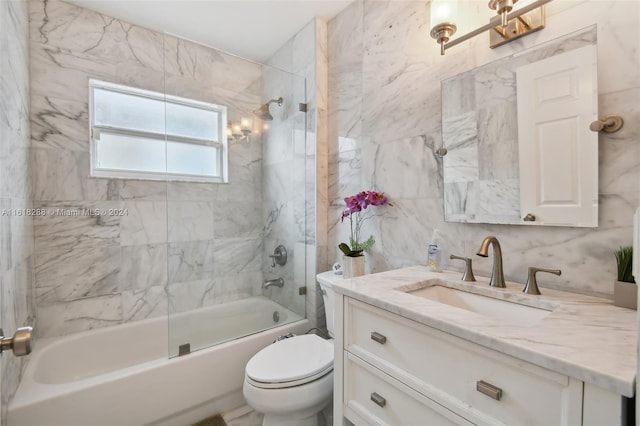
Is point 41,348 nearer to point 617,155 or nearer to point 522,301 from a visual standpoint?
point 522,301

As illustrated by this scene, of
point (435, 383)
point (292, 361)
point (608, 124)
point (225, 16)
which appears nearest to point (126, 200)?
point (225, 16)

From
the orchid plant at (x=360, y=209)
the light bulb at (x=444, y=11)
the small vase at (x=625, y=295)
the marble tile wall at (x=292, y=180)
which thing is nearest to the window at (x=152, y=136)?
the marble tile wall at (x=292, y=180)

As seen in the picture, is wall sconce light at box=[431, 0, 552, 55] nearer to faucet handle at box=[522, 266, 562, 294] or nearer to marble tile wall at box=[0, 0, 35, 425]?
faucet handle at box=[522, 266, 562, 294]

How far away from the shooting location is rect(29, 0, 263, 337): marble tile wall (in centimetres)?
183

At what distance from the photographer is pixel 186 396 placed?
5.15 ft

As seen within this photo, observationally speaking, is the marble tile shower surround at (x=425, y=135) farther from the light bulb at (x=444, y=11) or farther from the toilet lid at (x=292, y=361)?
the toilet lid at (x=292, y=361)

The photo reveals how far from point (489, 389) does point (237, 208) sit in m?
1.79

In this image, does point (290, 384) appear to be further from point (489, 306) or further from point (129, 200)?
point (129, 200)

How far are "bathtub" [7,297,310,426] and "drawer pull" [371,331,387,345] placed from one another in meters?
1.11

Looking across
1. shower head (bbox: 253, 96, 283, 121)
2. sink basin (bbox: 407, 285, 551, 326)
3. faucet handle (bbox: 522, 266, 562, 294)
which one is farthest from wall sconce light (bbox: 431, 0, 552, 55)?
shower head (bbox: 253, 96, 283, 121)

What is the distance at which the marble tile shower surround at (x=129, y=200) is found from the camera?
1832mm

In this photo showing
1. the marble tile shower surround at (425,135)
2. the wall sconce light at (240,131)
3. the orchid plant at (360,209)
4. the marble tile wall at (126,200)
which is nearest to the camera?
the marble tile shower surround at (425,135)

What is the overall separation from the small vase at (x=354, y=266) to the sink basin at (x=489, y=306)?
1.64ft

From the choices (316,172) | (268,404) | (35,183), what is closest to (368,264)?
(316,172)
